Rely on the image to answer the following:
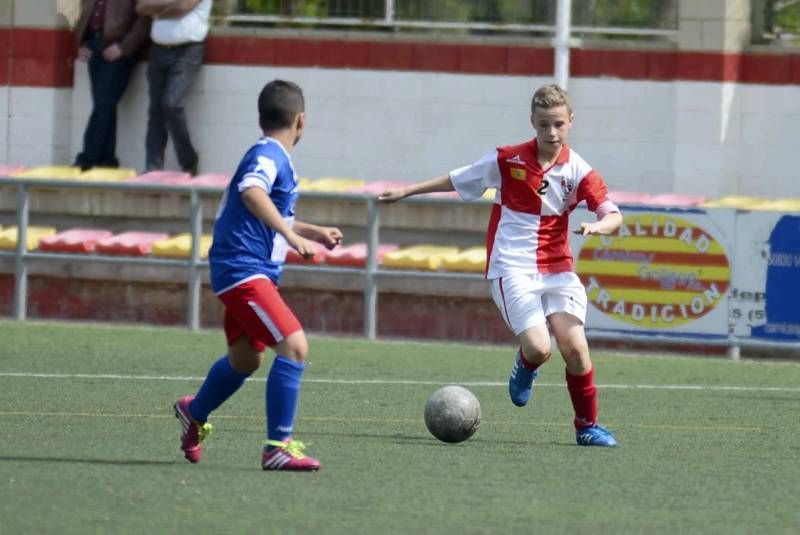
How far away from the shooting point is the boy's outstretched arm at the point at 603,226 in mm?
8750

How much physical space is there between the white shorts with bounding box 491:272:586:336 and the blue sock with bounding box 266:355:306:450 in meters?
1.90

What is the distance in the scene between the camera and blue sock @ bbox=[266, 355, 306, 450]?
789 centimetres

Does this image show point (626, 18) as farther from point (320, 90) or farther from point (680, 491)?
point (680, 491)

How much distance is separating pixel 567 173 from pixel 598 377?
12.1ft

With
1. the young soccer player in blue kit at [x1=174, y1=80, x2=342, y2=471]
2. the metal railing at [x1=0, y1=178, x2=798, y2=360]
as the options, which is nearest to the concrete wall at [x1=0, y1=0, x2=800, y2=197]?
the metal railing at [x1=0, y1=178, x2=798, y2=360]

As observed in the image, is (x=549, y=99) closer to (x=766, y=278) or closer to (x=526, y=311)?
(x=526, y=311)

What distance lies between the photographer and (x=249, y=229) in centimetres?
802

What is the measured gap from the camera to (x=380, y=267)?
15.8 meters

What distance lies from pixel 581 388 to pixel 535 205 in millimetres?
973

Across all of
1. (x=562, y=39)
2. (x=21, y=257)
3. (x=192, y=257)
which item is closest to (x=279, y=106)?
(x=192, y=257)

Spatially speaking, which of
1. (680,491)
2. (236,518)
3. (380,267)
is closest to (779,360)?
(380,267)

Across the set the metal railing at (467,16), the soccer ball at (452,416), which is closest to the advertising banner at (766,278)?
the metal railing at (467,16)

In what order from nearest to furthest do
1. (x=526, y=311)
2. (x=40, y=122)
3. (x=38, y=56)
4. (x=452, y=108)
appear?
(x=526, y=311) → (x=452, y=108) → (x=38, y=56) → (x=40, y=122)

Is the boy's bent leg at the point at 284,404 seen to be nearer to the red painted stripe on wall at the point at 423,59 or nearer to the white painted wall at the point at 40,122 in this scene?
the red painted stripe on wall at the point at 423,59
